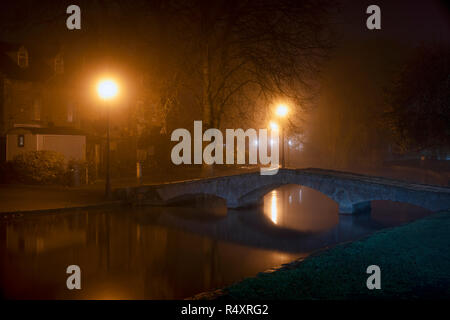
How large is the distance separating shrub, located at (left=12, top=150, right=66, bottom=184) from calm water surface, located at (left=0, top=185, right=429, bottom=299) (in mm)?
9041

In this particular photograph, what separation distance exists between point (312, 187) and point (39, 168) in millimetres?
16583

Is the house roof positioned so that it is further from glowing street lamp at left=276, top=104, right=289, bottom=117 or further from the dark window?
glowing street lamp at left=276, top=104, right=289, bottom=117

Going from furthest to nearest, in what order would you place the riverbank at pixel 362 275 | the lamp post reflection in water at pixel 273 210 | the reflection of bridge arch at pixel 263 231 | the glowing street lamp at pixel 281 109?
the glowing street lamp at pixel 281 109 < the lamp post reflection in water at pixel 273 210 < the reflection of bridge arch at pixel 263 231 < the riverbank at pixel 362 275

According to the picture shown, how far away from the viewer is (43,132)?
35.1 metres

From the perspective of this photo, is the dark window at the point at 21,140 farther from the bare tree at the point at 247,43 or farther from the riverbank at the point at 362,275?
the riverbank at the point at 362,275

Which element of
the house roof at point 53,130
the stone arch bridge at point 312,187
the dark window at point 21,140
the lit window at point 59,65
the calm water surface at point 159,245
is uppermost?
the lit window at point 59,65

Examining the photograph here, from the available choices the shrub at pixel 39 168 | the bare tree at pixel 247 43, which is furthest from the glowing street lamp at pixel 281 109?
the shrub at pixel 39 168

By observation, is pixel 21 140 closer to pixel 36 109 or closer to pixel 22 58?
pixel 36 109

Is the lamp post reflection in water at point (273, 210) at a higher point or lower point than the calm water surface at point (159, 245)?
lower

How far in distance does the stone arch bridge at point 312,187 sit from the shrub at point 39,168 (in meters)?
7.64

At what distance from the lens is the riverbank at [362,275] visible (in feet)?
27.4

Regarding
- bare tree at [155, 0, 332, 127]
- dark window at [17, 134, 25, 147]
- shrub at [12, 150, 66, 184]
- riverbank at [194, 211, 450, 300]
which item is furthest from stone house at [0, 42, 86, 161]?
riverbank at [194, 211, 450, 300]
